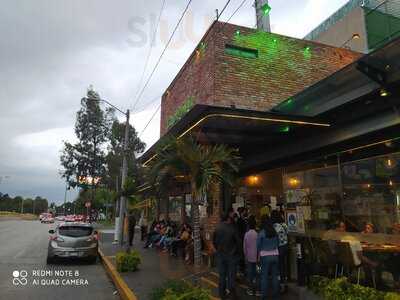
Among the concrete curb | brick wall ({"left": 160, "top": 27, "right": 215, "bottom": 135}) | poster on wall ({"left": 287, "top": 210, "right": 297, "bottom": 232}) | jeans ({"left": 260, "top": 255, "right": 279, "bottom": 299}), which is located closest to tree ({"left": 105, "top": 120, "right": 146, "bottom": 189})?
brick wall ({"left": 160, "top": 27, "right": 215, "bottom": 135})

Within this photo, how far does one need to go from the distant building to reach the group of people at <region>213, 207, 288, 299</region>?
5977 millimetres

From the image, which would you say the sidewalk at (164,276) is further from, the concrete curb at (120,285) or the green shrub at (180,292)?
the green shrub at (180,292)

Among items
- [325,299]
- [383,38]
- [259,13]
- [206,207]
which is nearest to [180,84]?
[259,13]

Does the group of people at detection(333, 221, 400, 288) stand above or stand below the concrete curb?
above

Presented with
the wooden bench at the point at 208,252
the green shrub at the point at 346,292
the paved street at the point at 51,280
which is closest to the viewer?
the green shrub at the point at 346,292

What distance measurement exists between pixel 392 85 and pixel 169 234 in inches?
466

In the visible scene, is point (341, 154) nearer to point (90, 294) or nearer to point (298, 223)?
point (298, 223)

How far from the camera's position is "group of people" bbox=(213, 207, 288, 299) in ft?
22.9

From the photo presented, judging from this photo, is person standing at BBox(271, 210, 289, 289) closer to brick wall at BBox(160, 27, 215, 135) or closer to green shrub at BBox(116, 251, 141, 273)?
green shrub at BBox(116, 251, 141, 273)

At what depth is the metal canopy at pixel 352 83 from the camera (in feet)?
20.6

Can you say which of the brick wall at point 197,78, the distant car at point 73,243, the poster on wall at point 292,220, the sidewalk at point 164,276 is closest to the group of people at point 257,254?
the sidewalk at point 164,276

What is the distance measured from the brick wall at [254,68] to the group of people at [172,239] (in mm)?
5118

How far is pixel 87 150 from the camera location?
49531mm

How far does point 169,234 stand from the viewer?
1609cm
